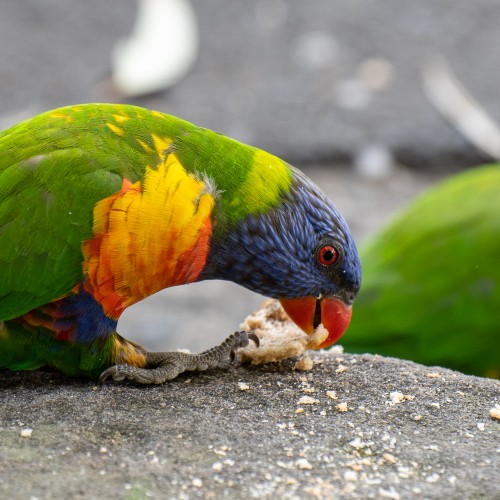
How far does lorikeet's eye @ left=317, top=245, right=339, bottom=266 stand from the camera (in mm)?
2408

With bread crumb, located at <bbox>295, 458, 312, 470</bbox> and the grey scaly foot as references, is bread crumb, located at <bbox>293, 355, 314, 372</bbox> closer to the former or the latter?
the grey scaly foot

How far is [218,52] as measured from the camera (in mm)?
7297

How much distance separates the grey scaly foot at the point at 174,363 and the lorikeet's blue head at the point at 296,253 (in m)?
0.22

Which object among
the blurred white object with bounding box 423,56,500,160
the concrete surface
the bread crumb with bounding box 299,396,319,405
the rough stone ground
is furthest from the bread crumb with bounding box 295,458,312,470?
the blurred white object with bounding box 423,56,500,160

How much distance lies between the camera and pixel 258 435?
2037 millimetres

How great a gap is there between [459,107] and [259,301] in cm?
262

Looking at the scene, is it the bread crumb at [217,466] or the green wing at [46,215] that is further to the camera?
the green wing at [46,215]

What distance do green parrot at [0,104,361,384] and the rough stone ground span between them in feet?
0.55

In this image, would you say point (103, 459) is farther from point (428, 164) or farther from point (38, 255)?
point (428, 164)

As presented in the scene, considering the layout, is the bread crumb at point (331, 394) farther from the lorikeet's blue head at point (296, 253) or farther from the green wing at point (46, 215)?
the green wing at point (46, 215)

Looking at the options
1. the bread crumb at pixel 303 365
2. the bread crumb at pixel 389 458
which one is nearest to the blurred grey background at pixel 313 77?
the bread crumb at pixel 303 365

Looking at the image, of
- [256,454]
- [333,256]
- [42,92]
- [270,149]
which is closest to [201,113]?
[270,149]

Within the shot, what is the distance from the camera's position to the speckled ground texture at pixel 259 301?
1.84m

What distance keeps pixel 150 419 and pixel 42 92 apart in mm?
5227
